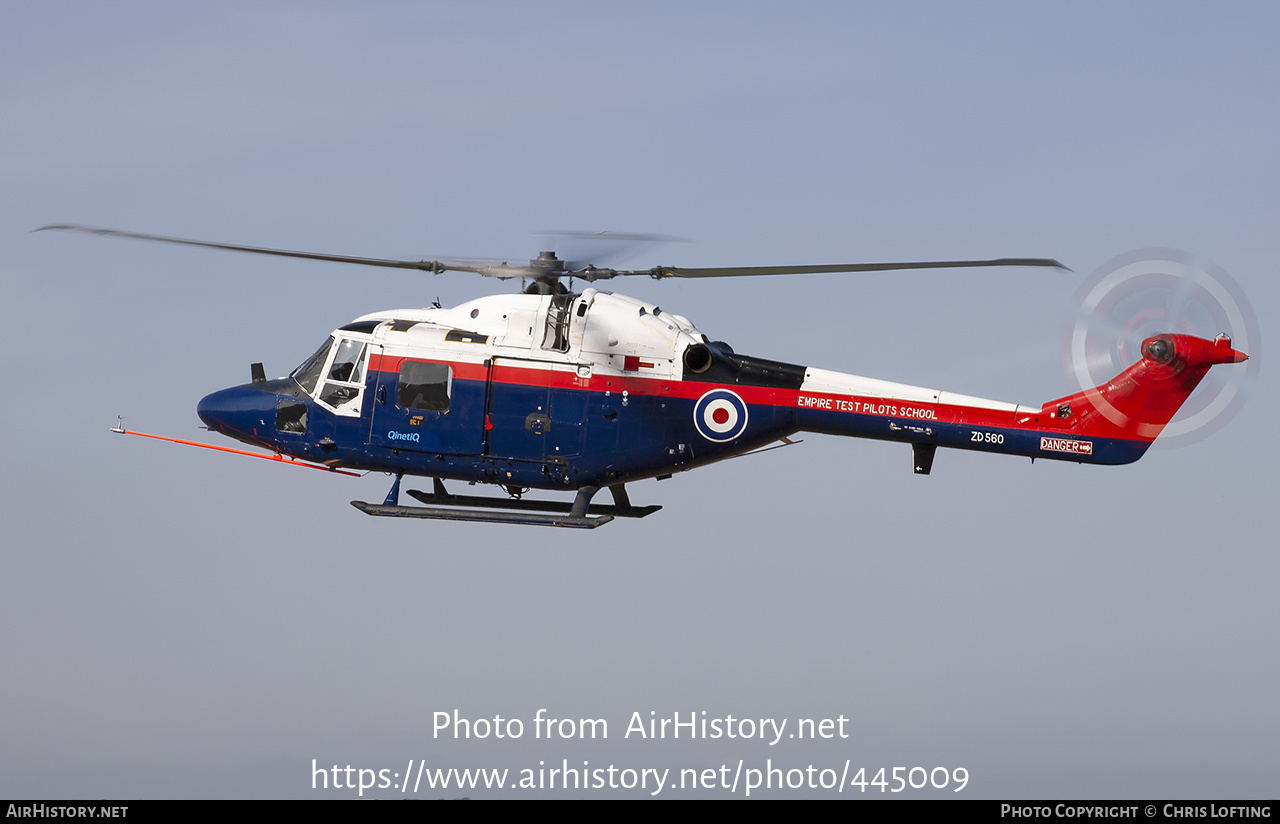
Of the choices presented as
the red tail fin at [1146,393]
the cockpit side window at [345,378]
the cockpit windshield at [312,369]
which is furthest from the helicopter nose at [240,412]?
the red tail fin at [1146,393]

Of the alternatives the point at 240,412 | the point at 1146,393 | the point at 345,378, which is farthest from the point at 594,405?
the point at 1146,393

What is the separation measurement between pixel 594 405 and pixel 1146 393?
10.0m

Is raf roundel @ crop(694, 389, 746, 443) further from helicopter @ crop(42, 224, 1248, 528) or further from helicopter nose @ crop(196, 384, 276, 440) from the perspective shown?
helicopter nose @ crop(196, 384, 276, 440)

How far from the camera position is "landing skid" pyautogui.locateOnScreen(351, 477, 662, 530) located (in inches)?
1414

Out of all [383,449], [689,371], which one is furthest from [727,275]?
[383,449]

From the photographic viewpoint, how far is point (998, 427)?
35.4 meters

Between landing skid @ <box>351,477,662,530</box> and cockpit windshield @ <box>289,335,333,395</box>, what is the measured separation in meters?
2.76

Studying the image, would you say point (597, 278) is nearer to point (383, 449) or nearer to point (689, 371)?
point (689, 371)

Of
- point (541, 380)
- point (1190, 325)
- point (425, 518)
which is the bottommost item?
point (425, 518)

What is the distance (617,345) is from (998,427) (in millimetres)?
7156

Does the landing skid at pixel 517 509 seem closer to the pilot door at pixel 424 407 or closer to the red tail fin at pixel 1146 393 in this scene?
the pilot door at pixel 424 407

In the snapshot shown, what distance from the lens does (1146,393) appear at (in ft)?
115

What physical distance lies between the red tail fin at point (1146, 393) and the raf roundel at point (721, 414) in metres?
5.55

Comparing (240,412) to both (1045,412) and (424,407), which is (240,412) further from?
(1045,412)
